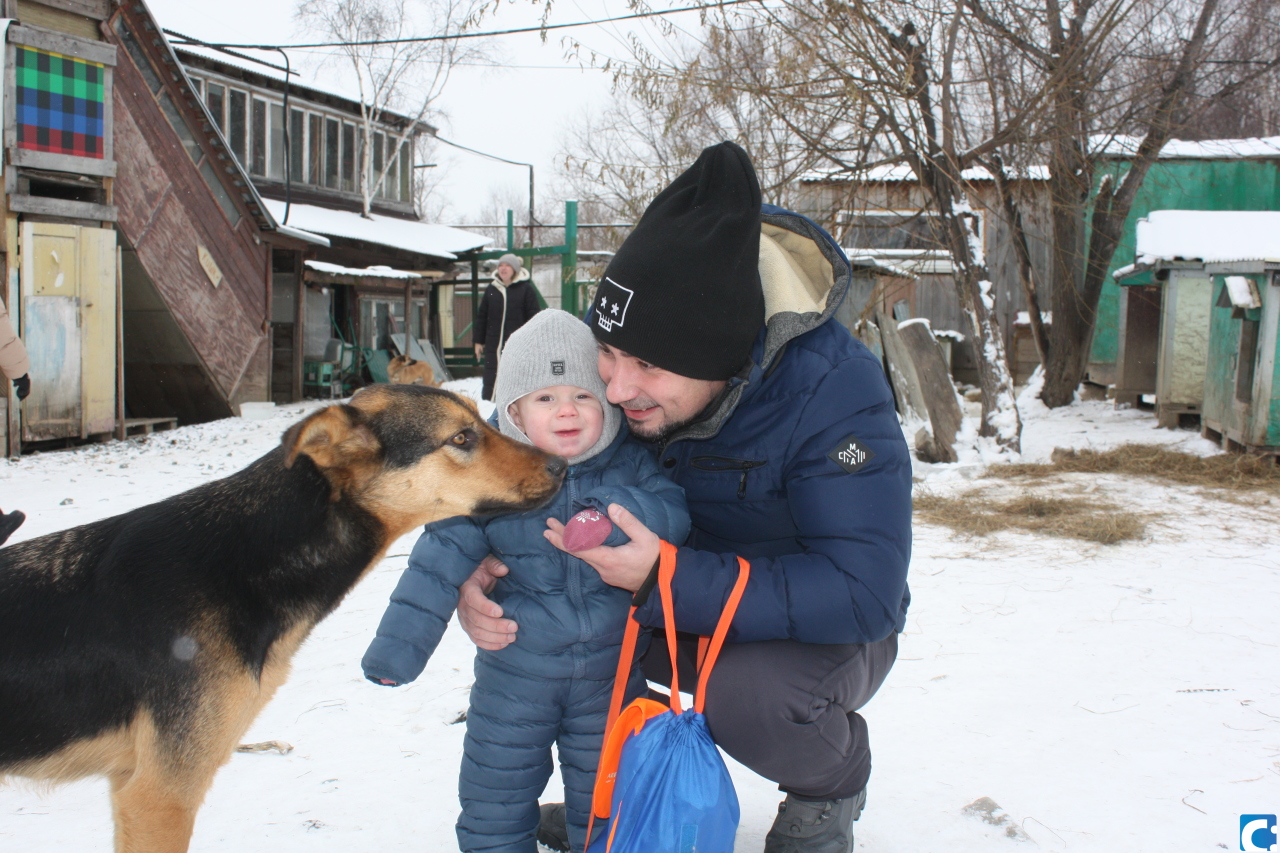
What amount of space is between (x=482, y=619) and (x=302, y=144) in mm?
21287

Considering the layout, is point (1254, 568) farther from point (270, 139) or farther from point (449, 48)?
point (449, 48)

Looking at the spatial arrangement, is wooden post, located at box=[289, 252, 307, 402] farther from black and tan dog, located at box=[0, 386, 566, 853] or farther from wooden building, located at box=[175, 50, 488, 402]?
black and tan dog, located at box=[0, 386, 566, 853]

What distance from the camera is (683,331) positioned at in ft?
7.19

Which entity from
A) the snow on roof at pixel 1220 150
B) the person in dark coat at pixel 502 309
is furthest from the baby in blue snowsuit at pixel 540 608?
the snow on roof at pixel 1220 150

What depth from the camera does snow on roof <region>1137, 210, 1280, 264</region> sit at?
7.73 m

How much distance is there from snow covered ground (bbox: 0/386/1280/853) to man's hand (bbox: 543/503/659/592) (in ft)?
3.20

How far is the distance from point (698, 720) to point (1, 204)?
9.54 metres

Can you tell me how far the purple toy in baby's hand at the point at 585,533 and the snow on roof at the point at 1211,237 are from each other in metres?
7.60

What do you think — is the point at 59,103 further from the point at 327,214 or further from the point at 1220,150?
the point at 1220,150

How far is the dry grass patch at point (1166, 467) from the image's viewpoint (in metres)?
7.20

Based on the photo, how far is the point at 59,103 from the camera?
8.93 metres

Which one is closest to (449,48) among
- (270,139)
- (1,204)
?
(270,139)

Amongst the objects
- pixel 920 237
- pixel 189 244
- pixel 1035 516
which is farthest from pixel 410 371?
pixel 1035 516

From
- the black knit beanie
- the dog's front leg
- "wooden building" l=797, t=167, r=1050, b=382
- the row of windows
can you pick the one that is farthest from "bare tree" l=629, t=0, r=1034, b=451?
→ the row of windows
